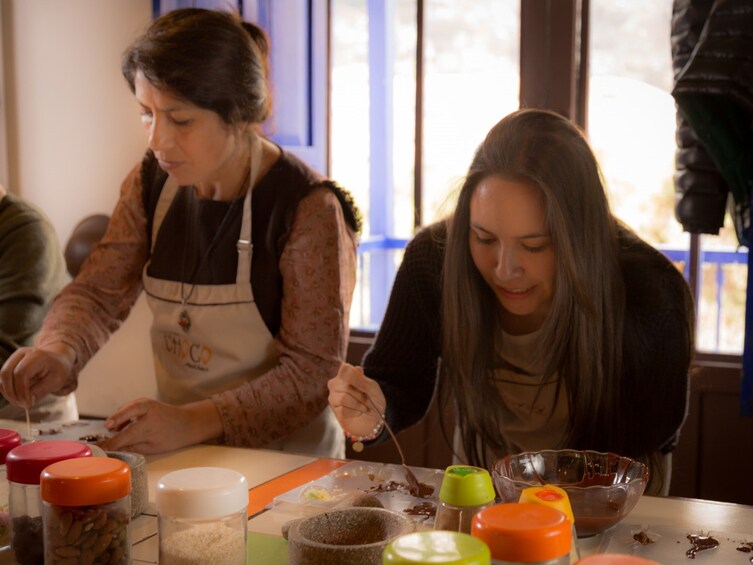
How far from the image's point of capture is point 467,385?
1714mm

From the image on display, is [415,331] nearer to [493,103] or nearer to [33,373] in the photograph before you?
[33,373]

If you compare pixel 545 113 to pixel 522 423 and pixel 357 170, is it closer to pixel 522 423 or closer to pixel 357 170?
pixel 522 423

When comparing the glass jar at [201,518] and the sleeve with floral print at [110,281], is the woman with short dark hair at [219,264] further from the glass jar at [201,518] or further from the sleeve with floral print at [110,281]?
the glass jar at [201,518]

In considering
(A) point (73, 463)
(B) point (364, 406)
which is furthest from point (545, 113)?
(A) point (73, 463)

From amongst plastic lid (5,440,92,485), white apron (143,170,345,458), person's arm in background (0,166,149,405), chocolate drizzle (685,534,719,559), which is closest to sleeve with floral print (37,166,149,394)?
person's arm in background (0,166,149,405)

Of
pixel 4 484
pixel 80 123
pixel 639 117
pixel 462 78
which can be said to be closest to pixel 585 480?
pixel 4 484

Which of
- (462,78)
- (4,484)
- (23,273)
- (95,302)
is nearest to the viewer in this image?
(4,484)

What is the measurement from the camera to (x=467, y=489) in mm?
994

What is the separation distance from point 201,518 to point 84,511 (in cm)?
13

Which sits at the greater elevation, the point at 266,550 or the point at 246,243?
the point at 246,243

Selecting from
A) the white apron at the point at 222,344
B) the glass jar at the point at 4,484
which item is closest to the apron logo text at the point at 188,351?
the white apron at the point at 222,344

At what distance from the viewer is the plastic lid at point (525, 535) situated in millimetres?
768

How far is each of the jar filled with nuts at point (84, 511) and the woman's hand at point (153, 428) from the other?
22.4 inches

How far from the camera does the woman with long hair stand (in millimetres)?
1576
